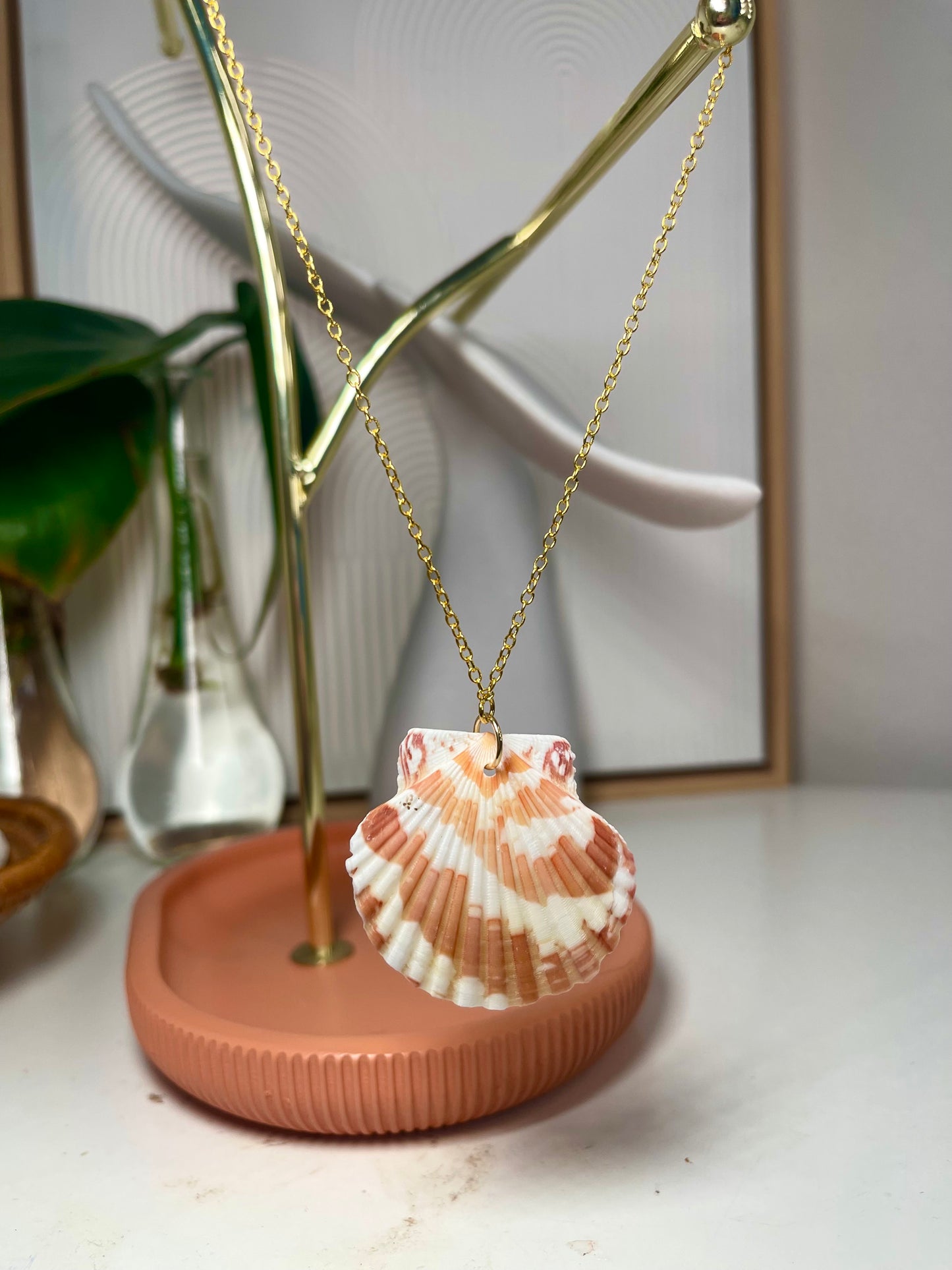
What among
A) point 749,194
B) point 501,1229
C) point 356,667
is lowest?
point 501,1229

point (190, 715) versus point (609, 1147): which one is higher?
point (190, 715)

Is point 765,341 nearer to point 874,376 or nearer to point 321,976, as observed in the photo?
point 874,376

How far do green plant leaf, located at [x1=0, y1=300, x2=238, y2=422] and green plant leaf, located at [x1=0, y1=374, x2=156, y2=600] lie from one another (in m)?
0.02

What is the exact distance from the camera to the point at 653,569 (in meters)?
0.72

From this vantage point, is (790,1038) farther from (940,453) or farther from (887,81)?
(887,81)

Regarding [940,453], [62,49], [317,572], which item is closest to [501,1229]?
[317,572]

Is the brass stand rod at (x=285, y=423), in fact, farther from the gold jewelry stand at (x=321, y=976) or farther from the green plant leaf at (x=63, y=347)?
the green plant leaf at (x=63, y=347)

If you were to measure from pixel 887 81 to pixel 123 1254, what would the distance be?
75 centimetres

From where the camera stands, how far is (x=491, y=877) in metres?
0.31

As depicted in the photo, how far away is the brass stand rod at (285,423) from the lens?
403 millimetres

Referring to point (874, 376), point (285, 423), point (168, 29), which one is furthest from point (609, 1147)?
point (168, 29)

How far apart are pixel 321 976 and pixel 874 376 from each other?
529 mm

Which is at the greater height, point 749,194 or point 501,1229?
point 749,194

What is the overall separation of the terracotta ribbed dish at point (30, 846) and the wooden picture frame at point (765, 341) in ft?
0.75
